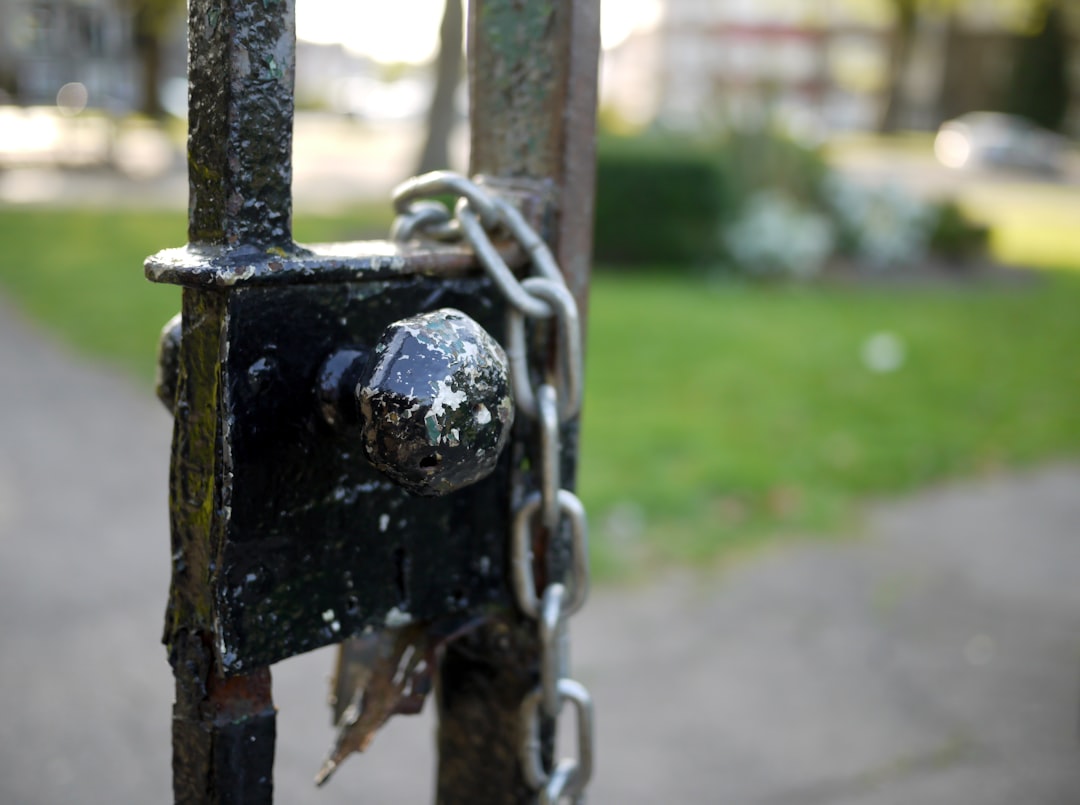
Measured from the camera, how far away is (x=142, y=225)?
12945 mm

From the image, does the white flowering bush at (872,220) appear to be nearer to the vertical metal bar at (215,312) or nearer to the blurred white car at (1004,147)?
the vertical metal bar at (215,312)

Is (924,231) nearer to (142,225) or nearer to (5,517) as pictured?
(142,225)

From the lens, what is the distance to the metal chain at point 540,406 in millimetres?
1141

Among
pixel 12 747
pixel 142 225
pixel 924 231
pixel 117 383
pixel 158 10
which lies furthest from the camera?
pixel 158 10

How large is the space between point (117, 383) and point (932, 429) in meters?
4.88

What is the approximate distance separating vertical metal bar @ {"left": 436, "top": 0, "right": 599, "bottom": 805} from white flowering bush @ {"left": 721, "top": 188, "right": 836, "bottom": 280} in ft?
31.9

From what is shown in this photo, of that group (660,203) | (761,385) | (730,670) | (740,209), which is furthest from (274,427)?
(740,209)

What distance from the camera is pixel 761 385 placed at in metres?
6.99

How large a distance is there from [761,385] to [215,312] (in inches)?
247

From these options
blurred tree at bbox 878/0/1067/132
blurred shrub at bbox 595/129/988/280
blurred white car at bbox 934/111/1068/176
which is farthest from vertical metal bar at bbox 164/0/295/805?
blurred tree at bbox 878/0/1067/132

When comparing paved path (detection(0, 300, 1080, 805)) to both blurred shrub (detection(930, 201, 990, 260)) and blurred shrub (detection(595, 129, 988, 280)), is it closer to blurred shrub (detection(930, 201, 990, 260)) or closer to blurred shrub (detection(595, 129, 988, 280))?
blurred shrub (detection(595, 129, 988, 280))

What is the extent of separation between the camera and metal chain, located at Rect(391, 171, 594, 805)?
3.74ft

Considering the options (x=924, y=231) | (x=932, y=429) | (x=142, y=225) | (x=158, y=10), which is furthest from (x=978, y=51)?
(x=932, y=429)

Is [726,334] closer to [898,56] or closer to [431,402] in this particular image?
[431,402]
